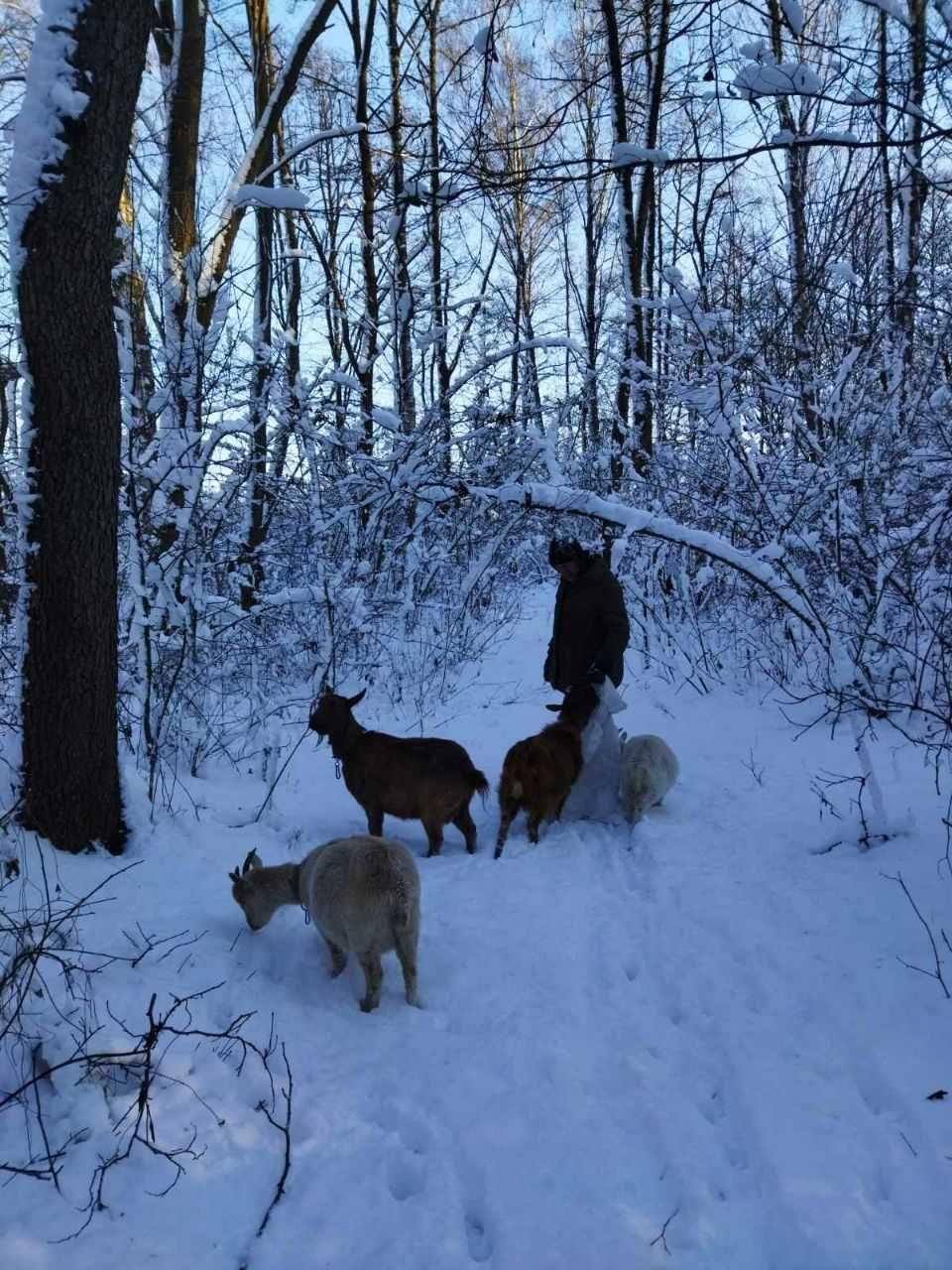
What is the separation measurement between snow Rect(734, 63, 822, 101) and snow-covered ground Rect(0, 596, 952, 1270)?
11.8ft

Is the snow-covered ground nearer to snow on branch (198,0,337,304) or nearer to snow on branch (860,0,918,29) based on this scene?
snow on branch (860,0,918,29)

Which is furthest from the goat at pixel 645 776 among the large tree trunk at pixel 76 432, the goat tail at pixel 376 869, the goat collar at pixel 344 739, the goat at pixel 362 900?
the large tree trunk at pixel 76 432

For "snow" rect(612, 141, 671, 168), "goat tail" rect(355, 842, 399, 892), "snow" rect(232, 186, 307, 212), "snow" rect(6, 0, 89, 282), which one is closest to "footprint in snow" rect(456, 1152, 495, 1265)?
"goat tail" rect(355, 842, 399, 892)

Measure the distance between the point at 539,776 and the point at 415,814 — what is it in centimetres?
96

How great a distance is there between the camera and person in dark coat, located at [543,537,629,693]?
657 centimetres

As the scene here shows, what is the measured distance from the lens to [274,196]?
5781mm

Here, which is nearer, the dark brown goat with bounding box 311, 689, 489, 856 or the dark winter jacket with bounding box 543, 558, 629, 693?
the dark brown goat with bounding box 311, 689, 489, 856

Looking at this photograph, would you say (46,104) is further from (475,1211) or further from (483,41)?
(475,1211)

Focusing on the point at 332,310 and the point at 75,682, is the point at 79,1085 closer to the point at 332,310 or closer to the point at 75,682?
the point at 75,682

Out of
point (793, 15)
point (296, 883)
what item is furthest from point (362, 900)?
point (793, 15)

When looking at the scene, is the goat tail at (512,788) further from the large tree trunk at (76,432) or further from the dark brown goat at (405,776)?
the large tree trunk at (76,432)

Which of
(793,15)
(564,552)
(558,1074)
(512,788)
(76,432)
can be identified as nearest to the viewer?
(793,15)

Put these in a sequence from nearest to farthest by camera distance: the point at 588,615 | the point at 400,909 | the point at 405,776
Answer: the point at 400,909 → the point at 405,776 → the point at 588,615

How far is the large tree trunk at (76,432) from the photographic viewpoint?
158 inches
